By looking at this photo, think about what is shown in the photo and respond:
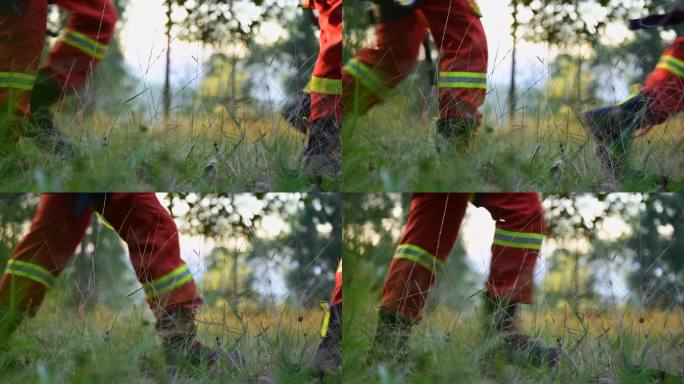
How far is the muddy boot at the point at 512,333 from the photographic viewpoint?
3.21m

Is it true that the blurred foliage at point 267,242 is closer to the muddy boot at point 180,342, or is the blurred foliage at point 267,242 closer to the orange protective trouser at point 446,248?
the muddy boot at point 180,342

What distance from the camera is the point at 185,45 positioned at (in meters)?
3.20

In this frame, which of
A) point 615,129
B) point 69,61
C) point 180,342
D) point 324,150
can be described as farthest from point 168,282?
point 615,129

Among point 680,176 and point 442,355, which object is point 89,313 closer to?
point 442,355

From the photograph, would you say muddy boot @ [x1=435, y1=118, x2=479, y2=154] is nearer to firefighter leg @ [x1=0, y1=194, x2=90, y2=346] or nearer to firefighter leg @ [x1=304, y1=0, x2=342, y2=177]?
firefighter leg @ [x1=304, y1=0, x2=342, y2=177]

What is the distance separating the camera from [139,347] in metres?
3.18

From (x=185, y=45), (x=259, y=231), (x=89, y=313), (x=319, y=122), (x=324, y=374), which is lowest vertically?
(x=324, y=374)

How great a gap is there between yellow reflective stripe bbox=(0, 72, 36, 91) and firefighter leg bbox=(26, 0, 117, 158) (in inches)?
1.0

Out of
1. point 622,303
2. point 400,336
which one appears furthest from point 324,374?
point 622,303

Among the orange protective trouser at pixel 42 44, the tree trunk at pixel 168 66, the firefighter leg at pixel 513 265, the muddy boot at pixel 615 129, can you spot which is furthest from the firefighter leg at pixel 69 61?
the muddy boot at pixel 615 129

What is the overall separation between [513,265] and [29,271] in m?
1.56

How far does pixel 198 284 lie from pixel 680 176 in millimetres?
1640

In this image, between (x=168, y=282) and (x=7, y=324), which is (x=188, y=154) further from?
(x=7, y=324)

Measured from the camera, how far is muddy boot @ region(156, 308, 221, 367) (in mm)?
3188
